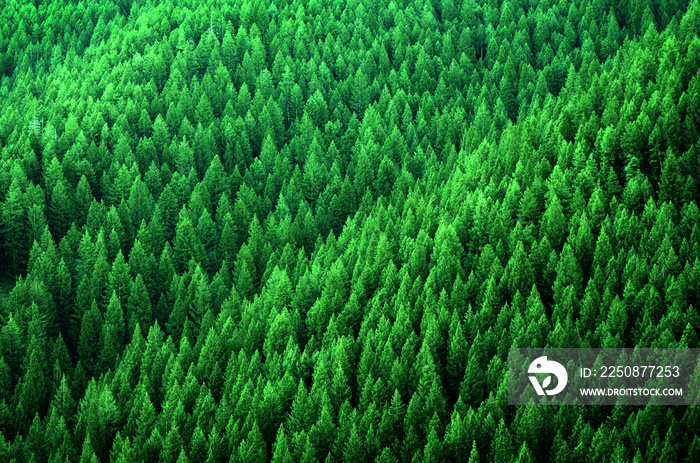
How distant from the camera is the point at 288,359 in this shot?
80.2 metres

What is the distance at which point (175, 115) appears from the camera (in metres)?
134

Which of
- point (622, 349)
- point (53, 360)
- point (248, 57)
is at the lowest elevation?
point (53, 360)

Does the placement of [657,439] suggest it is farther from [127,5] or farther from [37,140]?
[127,5]

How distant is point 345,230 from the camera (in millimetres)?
104125

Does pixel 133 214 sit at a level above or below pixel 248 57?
below

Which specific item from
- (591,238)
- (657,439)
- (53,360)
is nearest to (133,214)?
(53,360)

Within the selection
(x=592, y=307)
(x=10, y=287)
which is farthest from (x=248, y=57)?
(x=592, y=307)

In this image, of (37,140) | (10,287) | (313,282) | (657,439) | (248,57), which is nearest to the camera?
(657,439)

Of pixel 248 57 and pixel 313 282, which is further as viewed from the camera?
pixel 248 57

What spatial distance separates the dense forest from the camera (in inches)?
2913

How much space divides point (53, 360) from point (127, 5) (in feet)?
364

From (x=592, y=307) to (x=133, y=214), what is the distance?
61002 mm

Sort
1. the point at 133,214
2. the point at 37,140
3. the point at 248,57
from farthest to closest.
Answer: the point at 248,57, the point at 37,140, the point at 133,214

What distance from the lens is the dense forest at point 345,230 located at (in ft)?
243
